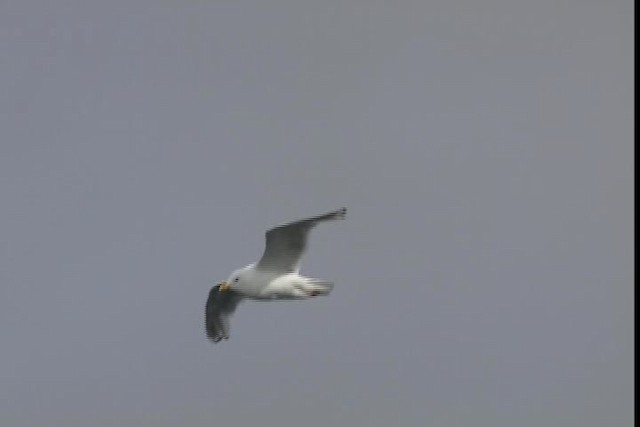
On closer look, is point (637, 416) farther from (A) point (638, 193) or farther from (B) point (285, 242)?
(B) point (285, 242)

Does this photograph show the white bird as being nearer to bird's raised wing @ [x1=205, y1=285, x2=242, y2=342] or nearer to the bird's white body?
the bird's white body

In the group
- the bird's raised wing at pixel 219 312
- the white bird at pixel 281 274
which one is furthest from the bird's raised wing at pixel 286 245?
the bird's raised wing at pixel 219 312

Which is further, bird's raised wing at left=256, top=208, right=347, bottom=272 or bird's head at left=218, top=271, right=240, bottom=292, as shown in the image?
bird's head at left=218, top=271, right=240, bottom=292

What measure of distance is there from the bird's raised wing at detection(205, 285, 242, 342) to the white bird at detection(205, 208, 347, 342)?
2.60 feet

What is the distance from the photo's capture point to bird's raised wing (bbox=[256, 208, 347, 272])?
2330 cm

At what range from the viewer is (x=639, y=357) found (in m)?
16.3

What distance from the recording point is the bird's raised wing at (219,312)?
2625 cm

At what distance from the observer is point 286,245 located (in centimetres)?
2378

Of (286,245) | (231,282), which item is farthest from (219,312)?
(286,245)

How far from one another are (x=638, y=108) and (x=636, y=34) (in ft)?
3.58

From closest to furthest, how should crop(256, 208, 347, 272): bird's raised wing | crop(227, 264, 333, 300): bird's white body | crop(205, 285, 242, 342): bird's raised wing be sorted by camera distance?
crop(256, 208, 347, 272): bird's raised wing, crop(227, 264, 333, 300): bird's white body, crop(205, 285, 242, 342): bird's raised wing

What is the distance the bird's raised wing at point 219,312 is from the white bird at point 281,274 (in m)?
0.79

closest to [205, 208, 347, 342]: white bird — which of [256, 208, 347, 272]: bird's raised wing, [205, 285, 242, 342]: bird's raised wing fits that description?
[256, 208, 347, 272]: bird's raised wing

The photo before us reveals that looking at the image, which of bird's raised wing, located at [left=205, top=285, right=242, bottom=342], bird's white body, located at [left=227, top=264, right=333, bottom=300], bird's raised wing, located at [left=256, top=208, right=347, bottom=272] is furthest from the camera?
bird's raised wing, located at [left=205, top=285, right=242, bottom=342]
